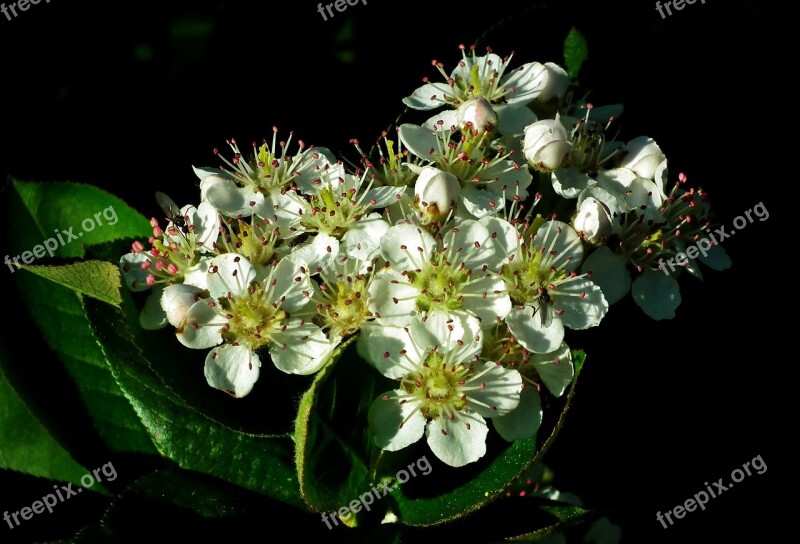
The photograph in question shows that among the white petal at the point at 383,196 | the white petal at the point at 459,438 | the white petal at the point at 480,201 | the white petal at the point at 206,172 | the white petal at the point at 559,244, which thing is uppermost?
the white petal at the point at 206,172

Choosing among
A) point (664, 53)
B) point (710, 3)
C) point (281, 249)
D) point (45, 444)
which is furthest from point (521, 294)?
point (710, 3)

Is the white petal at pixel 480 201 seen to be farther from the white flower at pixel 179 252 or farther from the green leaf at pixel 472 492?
the white flower at pixel 179 252

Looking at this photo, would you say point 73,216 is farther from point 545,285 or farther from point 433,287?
point 545,285

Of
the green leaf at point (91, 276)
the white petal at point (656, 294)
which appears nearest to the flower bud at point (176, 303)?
the green leaf at point (91, 276)

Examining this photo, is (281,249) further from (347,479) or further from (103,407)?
(103,407)

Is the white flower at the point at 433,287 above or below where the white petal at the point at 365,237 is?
below

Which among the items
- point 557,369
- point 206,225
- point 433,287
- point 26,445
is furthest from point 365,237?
point 26,445
